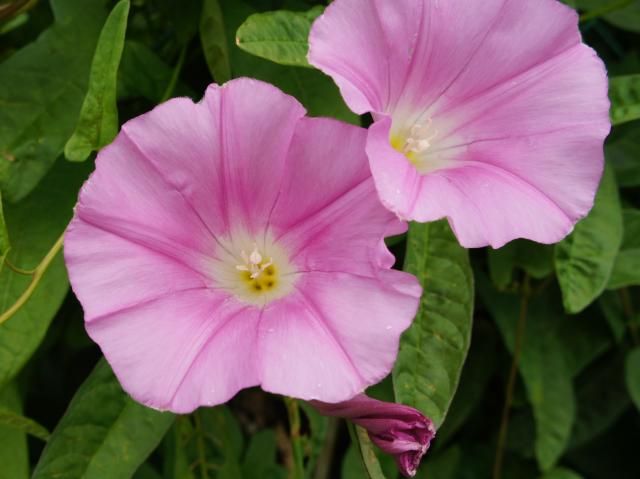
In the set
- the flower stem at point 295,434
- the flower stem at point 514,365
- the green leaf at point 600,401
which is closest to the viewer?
the flower stem at point 295,434

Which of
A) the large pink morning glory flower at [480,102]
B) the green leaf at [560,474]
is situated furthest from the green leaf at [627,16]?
the green leaf at [560,474]

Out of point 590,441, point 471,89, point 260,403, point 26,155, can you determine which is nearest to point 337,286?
point 471,89

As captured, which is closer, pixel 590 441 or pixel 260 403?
pixel 260 403

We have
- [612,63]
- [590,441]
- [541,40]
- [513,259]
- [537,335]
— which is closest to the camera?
[541,40]

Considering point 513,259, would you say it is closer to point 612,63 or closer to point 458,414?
point 458,414

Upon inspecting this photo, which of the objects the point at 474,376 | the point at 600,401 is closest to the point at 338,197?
the point at 474,376

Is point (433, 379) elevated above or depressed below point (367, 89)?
below

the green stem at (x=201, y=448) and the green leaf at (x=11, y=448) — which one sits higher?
the green leaf at (x=11, y=448)

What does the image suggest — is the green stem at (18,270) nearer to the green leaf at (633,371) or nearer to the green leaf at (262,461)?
the green leaf at (262,461)
